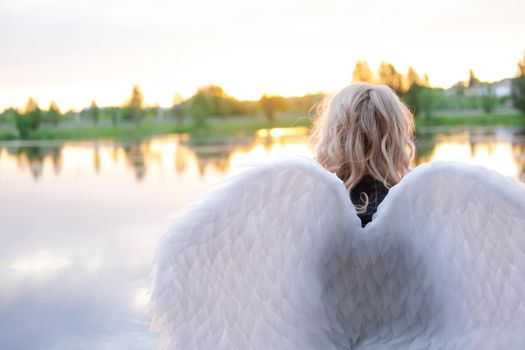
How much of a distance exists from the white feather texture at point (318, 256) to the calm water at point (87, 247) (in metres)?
0.13

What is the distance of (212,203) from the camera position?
1606mm

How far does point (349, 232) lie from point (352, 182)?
0.99 ft

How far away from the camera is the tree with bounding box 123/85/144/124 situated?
214ft

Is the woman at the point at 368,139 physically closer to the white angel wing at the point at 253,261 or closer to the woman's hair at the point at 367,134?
the woman's hair at the point at 367,134

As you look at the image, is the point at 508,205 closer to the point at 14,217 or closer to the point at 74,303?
the point at 74,303

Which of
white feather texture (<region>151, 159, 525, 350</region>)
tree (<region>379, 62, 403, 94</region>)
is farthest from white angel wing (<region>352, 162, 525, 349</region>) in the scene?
tree (<region>379, 62, 403, 94</region>)

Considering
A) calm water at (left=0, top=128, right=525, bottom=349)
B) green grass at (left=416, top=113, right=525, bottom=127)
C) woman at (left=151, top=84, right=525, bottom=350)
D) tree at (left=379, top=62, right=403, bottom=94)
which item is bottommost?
calm water at (left=0, top=128, right=525, bottom=349)

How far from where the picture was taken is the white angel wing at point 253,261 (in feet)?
5.28

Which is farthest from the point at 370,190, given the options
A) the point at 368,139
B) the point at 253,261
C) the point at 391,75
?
the point at 391,75

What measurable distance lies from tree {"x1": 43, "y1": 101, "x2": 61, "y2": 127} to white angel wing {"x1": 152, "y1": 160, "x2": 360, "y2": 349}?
6159 centimetres

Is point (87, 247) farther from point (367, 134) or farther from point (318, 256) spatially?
point (318, 256)

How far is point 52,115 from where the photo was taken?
201 ft

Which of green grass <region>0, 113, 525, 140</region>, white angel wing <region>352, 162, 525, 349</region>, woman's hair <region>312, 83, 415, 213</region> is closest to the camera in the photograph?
white angel wing <region>352, 162, 525, 349</region>

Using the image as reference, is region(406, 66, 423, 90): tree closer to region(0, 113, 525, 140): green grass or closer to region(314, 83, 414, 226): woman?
region(0, 113, 525, 140): green grass
